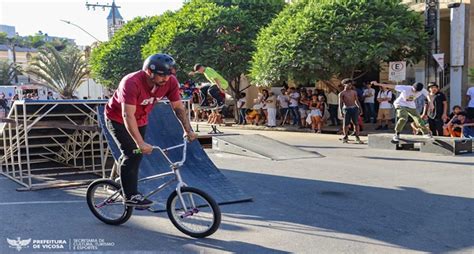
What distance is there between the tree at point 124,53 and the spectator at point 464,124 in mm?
21867

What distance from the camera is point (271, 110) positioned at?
2114 centimetres

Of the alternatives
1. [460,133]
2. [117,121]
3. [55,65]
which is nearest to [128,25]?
[55,65]

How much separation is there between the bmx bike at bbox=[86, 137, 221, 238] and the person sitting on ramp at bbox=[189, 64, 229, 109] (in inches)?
291

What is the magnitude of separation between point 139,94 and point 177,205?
4.09ft

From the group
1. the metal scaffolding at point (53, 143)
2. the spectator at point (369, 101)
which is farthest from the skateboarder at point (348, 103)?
the metal scaffolding at point (53, 143)

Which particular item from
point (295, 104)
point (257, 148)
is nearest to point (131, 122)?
point (257, 148)

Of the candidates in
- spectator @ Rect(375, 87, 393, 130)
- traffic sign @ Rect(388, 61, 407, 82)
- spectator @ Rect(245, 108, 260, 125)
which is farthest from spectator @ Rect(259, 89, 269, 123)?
traffic sign @ Rect(388, 61, 407, 82)

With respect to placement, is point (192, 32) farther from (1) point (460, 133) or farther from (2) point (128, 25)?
(2) point (128, 25)

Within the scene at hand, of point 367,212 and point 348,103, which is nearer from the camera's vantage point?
point 367,212

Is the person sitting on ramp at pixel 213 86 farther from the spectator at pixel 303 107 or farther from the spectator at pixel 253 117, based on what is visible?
the spectator at pixel 253 117

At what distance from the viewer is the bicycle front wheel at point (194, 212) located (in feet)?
17.2

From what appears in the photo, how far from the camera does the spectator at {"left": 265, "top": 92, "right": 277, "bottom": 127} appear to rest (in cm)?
2100

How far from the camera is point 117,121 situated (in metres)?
5.62
